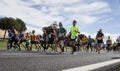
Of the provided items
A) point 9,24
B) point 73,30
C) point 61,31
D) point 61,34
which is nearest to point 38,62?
point 73,30

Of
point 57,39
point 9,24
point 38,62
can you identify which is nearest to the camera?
point 38,62

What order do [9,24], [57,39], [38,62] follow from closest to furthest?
1. [38,62]
2. [57,39]
3. [9,24]

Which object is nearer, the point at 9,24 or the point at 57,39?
the point at 57,39

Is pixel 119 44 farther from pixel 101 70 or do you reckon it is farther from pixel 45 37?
pixel 101 70

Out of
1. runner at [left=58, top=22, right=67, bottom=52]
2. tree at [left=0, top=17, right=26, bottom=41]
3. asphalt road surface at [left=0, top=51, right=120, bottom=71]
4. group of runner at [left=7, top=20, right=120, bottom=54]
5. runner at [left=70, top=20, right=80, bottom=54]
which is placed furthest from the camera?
tree at [left=0, top=17, right=26, bottom=41]

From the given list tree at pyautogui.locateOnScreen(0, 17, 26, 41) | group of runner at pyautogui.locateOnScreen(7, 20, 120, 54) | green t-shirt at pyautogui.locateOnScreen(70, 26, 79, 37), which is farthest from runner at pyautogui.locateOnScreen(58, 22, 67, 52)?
tree at pyautogui.locateOnScreen(0, 17, 26, 41)

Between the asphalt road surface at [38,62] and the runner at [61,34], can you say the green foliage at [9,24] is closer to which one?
the runner at [61,34]

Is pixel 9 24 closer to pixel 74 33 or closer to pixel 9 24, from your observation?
pixel 9 24

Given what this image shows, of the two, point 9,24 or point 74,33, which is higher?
point 9,24

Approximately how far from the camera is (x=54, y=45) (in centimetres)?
2052

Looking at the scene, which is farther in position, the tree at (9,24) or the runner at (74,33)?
the tree at (9,24)

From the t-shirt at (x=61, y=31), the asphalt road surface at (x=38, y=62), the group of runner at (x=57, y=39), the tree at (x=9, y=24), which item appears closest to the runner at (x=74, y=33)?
the group of runner at (x=57, y=39)

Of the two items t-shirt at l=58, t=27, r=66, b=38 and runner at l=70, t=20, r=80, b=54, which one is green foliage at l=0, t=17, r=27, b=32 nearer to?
t-shirt at l=58, t=27, r=66, b=38

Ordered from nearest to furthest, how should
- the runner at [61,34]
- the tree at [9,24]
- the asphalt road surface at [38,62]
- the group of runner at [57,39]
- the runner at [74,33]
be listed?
A: the asphalt road surface at [38,62], the runner at [74,33], the group of runner at [57,39], the runner at [61,34], the tree at [9,24]
